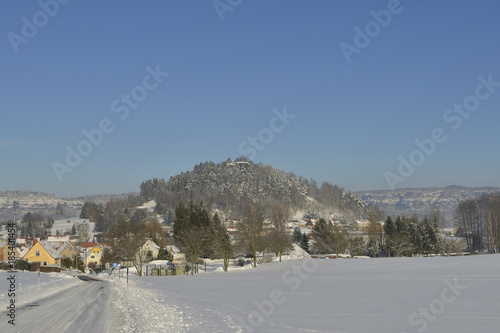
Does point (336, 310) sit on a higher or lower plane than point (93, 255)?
higher

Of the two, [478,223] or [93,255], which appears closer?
[478,223]

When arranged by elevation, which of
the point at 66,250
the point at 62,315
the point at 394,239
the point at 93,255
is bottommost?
the point at 93,255

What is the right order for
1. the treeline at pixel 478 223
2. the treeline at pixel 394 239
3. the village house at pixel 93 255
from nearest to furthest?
the treeline at pixel 394 239, the treeline at pixel 478 223, the village house at pixel 93 255

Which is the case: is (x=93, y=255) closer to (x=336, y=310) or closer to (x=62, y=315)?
(x=62, y=315)

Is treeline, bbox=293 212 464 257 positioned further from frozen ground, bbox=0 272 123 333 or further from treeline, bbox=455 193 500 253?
frozen ground, bbox=0 272 123 333

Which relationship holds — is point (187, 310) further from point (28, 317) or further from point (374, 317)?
point (374, 317)

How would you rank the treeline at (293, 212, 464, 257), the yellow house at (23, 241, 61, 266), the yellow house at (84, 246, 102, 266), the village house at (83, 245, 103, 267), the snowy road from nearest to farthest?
the snowy road, the treeline at (293, 212, 464, 257), the yellow house at (23, 241, 61, 266), the village house at (83, 245, 103, 267), the yellow house at (84, 246, 102, 266)

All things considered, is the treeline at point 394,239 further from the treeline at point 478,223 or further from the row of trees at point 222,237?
the row of trees at point 222,237

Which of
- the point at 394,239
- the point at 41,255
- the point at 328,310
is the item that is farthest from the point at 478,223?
the point at 41,255

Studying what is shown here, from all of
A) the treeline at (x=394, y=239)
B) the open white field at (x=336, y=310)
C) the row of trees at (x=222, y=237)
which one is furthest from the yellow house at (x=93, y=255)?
the open white field at (x=336, y=310)

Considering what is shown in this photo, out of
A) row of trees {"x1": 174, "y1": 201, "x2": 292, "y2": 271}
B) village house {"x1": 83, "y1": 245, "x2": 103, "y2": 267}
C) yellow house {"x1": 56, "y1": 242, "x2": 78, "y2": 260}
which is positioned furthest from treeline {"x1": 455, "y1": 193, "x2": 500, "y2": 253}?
yellow house {"x1": 56, "y1": 242, "x2": 78, "y2": 260}

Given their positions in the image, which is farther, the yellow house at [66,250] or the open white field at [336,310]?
the yellow house at [66,250]

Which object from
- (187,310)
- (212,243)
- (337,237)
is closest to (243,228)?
(212,243)

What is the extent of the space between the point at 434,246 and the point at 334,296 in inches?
3100
